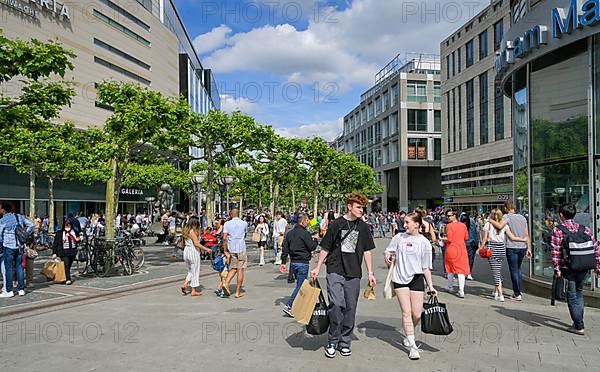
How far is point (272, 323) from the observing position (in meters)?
8.08

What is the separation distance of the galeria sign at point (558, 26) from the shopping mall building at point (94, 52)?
100 feet

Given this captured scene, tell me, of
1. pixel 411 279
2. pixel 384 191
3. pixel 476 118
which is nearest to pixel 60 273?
pixel 411 279

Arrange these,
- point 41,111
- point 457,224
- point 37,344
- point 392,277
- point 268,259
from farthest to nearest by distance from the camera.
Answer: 1. point 268,259
2. point 41,111
3. point 457,224
4. point 37,344
5. point 392,277

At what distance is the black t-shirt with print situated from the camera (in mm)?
6219

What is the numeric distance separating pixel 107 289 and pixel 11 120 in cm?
446

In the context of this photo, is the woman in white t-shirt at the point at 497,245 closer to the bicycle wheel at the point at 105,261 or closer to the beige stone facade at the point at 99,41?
the bicycle wheel at the point at 105,261

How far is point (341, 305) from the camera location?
6168 mm

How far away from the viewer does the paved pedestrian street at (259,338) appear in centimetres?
590

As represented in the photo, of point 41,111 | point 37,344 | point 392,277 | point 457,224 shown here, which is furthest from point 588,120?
point 41,111

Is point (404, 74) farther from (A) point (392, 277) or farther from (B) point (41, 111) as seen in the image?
(A) point (392, 277)

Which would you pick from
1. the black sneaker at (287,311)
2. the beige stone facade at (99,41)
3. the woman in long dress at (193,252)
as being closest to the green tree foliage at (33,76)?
the woman in long dress at (193,252)

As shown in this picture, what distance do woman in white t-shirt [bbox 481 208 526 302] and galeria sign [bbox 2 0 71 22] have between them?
118 ft

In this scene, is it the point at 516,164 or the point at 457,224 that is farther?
the point at 516,164

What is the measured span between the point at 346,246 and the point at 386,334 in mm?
1785
